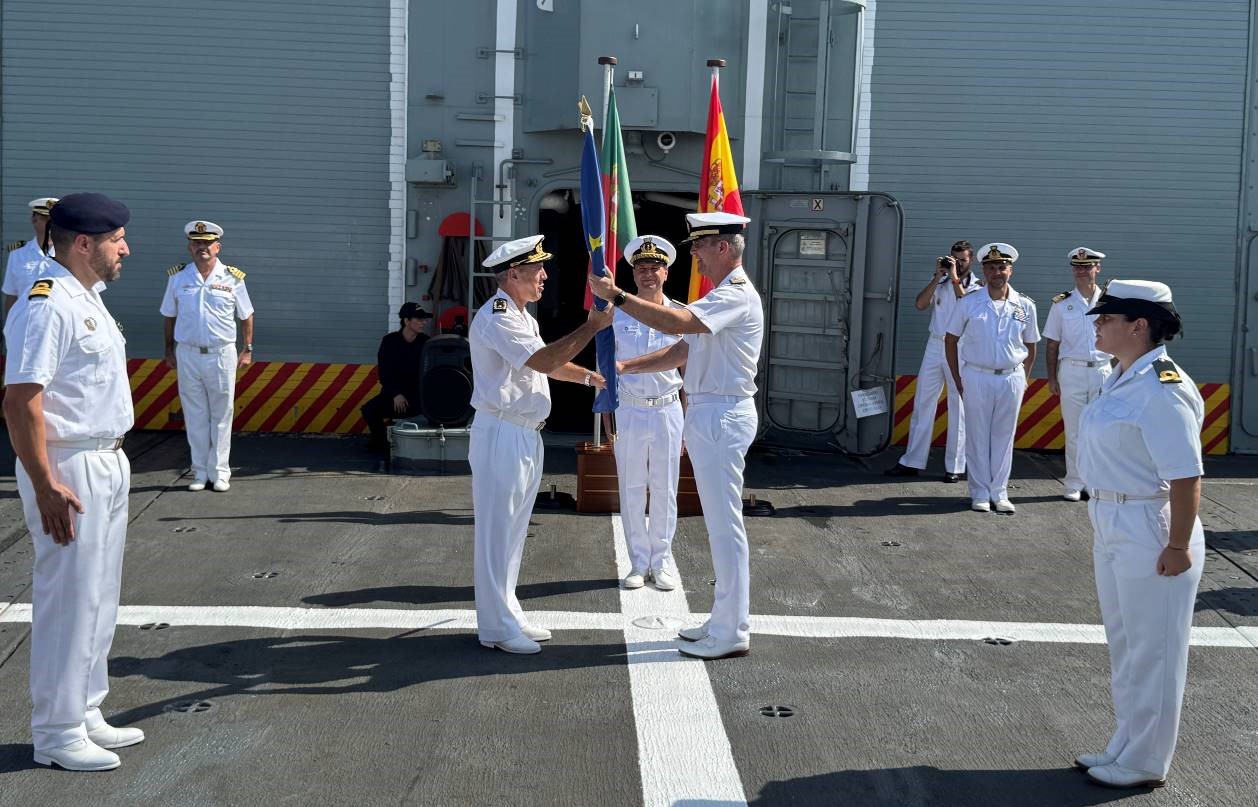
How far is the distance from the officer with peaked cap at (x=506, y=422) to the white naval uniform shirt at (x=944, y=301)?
5799mm

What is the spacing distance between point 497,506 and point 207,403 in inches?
188

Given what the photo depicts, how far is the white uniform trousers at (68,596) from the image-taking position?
473cm

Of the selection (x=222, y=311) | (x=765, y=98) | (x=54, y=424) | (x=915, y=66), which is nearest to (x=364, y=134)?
(x=222, y=311)

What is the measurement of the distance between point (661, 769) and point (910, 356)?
331 inches

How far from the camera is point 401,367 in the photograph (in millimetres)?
11695

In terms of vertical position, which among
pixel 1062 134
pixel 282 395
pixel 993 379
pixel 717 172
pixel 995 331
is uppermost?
pixel 1062 134

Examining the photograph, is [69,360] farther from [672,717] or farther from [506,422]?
[672,717]

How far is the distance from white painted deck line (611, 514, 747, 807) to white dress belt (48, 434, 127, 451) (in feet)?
7.75

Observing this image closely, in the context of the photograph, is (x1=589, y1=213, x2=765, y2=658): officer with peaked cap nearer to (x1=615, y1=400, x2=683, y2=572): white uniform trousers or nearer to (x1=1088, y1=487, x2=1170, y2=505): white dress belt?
(x1=615, y1=400, x2=683, y2=572): white uniform trousers

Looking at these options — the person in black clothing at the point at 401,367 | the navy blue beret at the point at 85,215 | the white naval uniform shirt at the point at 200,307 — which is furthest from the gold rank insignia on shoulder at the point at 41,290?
the person in black clothing at the point at 401,367

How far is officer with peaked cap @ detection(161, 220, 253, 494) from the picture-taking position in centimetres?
1005

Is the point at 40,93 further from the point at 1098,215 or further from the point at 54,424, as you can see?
the point at 1098,215

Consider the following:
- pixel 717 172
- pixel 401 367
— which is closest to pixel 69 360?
pixel 717 172

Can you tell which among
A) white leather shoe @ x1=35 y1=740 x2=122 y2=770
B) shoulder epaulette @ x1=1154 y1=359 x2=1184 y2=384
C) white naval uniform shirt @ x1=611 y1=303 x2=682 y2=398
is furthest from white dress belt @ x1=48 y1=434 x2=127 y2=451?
shoulder epaulette @ x1=1154 y1=359 x2=1184 y2=384
